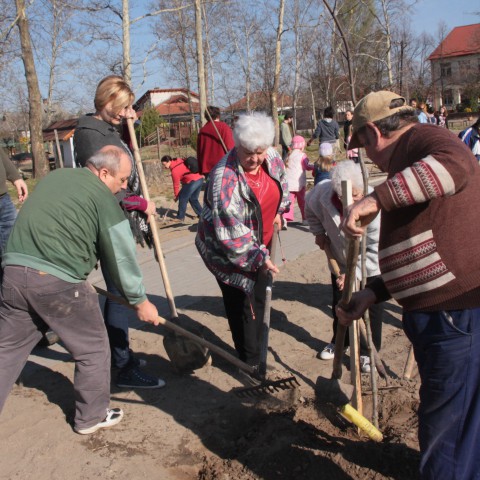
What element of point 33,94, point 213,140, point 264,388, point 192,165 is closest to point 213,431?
point 264,388

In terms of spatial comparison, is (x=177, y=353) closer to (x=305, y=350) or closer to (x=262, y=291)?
(x=262, y=291)

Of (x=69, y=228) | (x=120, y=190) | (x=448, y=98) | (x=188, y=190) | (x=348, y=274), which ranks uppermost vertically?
(x=448, y=98)

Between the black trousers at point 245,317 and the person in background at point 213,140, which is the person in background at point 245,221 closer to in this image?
the black trousers at point 245,317

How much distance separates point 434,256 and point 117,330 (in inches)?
98.9

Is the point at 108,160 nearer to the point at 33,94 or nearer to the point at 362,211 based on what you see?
the point at 362,211

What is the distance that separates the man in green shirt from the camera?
9.70 ft

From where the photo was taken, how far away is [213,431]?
137 inches

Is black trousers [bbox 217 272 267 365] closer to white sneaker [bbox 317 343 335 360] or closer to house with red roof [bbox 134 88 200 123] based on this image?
white sneaker [bbox 317 343 335 360]

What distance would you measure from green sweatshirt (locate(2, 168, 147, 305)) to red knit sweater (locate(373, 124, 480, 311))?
1.56 m

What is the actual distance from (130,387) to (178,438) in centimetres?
74

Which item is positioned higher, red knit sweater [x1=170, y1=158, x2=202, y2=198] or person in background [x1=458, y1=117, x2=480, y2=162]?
person in background [x1=458, y1=117, x2=480, y2=162]

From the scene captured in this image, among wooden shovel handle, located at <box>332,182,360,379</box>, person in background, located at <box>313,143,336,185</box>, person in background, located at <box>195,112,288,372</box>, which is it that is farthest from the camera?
person in background, located at <box>313,143,336,185</box>

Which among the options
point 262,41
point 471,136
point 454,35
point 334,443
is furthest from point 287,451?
point 454,35

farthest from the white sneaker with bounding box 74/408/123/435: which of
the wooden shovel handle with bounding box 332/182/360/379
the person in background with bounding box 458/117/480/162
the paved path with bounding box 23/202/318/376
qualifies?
the person in background with bounding box 458/117/480/162
